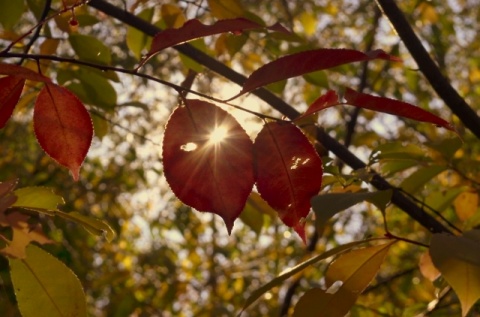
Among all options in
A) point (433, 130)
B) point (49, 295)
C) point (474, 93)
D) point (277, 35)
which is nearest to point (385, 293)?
point (433, 130)

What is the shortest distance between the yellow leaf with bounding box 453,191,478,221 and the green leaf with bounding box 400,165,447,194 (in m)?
0.20

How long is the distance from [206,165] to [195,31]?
0.32 feet

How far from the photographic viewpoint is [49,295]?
0.65 metres

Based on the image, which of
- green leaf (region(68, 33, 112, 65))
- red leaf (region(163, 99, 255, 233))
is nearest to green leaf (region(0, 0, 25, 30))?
green leaf (region(68, 33, 112, 65))

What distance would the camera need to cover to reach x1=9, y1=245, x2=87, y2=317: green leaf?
648mm

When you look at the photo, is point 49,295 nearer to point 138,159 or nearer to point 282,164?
point 282,164

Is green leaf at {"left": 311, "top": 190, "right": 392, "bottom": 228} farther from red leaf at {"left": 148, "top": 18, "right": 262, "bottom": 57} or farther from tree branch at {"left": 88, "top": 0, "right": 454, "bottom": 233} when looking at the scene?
tree branch at {"left": 88, "top": 0, "right": 454, "bottom": 233}

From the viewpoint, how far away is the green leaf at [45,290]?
2.13 ft

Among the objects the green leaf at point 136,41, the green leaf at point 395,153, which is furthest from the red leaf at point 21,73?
the green leaf at point 136,41

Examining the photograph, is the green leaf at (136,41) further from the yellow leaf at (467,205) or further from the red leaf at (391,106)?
the red leaf at (391,106)

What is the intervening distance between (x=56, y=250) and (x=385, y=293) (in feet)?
6.49

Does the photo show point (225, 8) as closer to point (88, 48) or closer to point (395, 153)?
point (88, 48)

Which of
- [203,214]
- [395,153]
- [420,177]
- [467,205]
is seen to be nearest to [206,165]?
[395,153]

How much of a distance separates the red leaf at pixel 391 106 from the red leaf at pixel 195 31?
88 millimetres
